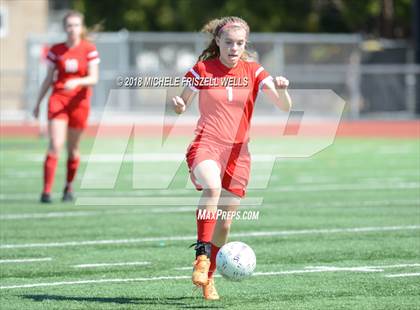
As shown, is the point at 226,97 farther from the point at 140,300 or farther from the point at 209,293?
the point at 140,300

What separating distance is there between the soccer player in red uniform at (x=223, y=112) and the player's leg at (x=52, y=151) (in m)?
5.55

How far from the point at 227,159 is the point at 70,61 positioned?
6025 millimetres

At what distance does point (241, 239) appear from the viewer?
1020 centimetres

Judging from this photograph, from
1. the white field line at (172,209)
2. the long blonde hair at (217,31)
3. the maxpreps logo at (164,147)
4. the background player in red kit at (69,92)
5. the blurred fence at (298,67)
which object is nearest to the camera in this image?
the long blonde hair at (217,31)

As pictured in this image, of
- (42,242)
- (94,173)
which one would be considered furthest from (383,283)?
(94,173)

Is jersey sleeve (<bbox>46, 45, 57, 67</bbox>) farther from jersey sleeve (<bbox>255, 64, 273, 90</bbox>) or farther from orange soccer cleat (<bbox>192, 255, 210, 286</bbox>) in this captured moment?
orange soccer cleat (<bbox>192, 255, 210, 286</bbox>)

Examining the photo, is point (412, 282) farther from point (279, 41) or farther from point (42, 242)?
point (279, 41)

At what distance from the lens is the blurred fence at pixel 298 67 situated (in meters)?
30.2

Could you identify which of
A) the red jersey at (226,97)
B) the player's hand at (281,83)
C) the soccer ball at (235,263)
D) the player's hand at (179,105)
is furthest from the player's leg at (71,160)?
the soccer ball at (235,263)

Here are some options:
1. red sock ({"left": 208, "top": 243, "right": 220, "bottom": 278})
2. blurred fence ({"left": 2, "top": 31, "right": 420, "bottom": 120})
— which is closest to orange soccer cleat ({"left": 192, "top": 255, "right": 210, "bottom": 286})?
red sock ({"left": 208, "top": 243, "right": 220, "bottom": 278})

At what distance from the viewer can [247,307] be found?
700cm

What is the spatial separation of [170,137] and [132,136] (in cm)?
91

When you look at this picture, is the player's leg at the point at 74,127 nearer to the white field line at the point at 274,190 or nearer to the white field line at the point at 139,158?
the white field line at the point at 274,190

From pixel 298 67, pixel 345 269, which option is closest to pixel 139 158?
pixel 298 67
